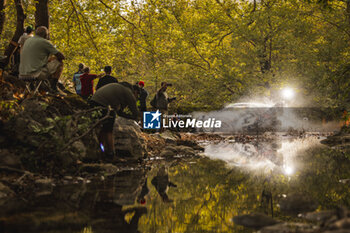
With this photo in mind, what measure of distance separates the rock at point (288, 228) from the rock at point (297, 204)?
834mm

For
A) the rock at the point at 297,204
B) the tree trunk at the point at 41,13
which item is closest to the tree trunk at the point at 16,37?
the tree trunk at the point at 41,13

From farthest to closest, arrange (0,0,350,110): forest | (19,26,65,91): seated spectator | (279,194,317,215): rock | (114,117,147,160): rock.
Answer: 1. (0,0,350,110): forest
2. (114,117,147,160): rock
3. (19,26,65,91): seated spectator
4. (279,194,317,215): rock

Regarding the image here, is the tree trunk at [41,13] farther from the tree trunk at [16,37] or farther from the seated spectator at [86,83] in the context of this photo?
the seated spectator at [86,83]

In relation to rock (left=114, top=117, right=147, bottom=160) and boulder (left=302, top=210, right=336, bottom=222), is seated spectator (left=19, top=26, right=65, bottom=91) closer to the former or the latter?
rock (left=114, top=117, right=147, bottom=160)

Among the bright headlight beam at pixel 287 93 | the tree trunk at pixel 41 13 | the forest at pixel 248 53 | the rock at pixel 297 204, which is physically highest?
the forest at pixel 248 53

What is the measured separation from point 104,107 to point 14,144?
2.07 m

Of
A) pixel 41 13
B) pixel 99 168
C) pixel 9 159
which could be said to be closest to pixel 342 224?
pixel 9 159

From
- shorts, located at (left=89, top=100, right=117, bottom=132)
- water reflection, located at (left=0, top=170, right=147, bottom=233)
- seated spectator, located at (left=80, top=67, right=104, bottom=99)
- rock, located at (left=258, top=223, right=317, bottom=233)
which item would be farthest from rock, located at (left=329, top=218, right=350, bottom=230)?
seated spectator, located at (left=80, top=67, right=104, bottom=99)

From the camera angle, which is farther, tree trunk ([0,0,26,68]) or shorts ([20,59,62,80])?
tree trunk ([0,0,26,68])

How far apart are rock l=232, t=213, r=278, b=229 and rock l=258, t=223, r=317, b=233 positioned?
0.63ft

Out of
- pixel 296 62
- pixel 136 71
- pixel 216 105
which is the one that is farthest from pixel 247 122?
pixel 136 71

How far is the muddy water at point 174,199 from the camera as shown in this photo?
4.60m

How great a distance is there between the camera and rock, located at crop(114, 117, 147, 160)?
10664 millimetres

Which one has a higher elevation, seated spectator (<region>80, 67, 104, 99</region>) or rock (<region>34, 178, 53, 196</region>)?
seated spectator (<region>80, 67, 104, 99</region>)
